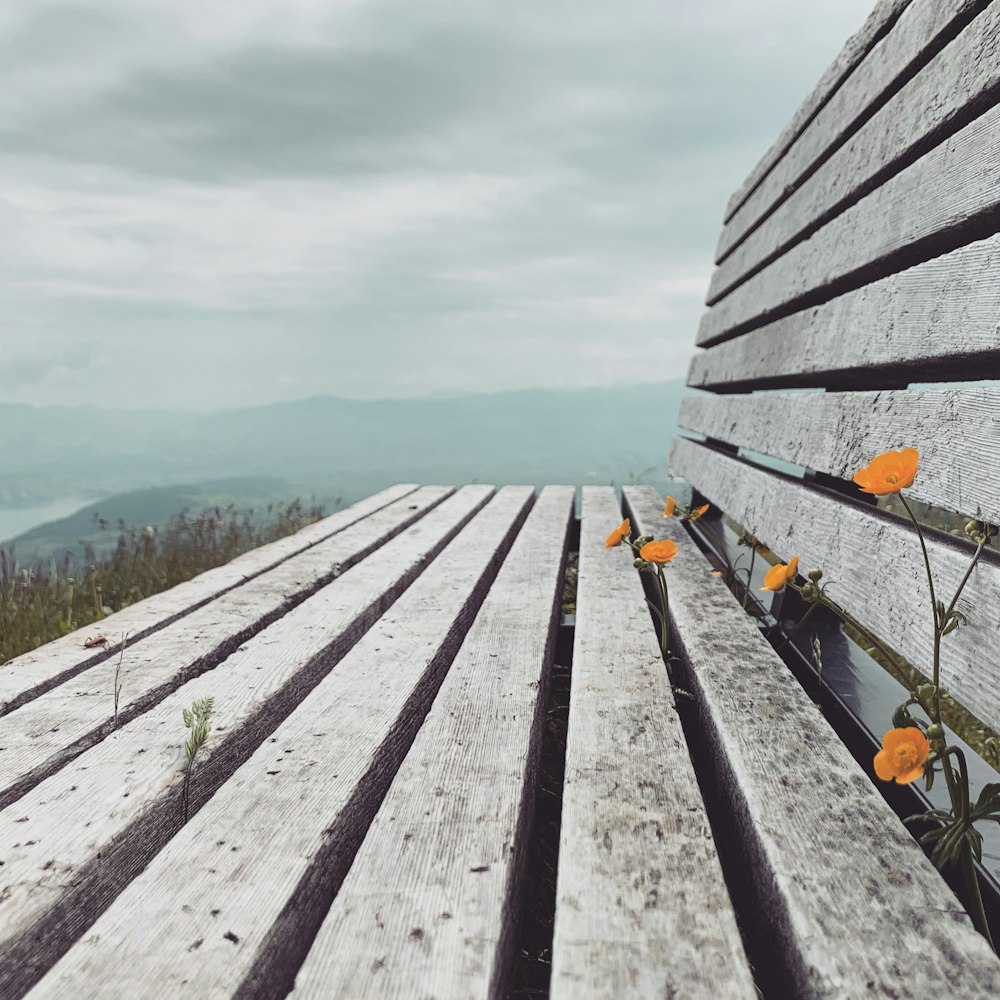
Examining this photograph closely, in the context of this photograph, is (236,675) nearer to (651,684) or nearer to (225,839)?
(225,839)

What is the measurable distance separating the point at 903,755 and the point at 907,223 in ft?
3.86

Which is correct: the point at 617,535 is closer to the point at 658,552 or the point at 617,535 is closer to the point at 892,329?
the point at 658,552

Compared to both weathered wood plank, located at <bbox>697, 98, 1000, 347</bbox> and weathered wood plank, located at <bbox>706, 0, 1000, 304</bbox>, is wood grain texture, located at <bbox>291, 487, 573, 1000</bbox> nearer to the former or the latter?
weathered wood plank, located at <bbox>697, 98, 1000, 347</bbox>

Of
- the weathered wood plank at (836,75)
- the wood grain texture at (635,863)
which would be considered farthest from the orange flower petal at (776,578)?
the weathered wood plank at (836,75)

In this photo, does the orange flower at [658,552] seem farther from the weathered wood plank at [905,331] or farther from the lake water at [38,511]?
the lake water at [38,511]

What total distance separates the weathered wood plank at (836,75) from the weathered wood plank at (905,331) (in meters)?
0.69

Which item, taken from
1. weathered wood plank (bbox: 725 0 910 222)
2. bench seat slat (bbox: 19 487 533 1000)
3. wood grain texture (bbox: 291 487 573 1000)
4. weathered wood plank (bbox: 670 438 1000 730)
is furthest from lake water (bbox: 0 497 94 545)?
wood grain texture (bbox: 291 487 573 1000)

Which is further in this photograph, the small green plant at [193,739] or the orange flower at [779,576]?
the orange flower at [779,576]

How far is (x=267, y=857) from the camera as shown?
815 millimetres

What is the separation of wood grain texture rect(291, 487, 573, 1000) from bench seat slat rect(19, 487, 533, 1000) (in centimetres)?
4

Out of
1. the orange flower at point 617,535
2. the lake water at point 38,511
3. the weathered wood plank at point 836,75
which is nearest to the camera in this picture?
the orange flower at point 617,535

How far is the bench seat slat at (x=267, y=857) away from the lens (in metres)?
0.67

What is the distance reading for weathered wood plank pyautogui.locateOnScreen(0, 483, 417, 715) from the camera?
1.37 metres

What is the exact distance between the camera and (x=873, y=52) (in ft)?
6.45
